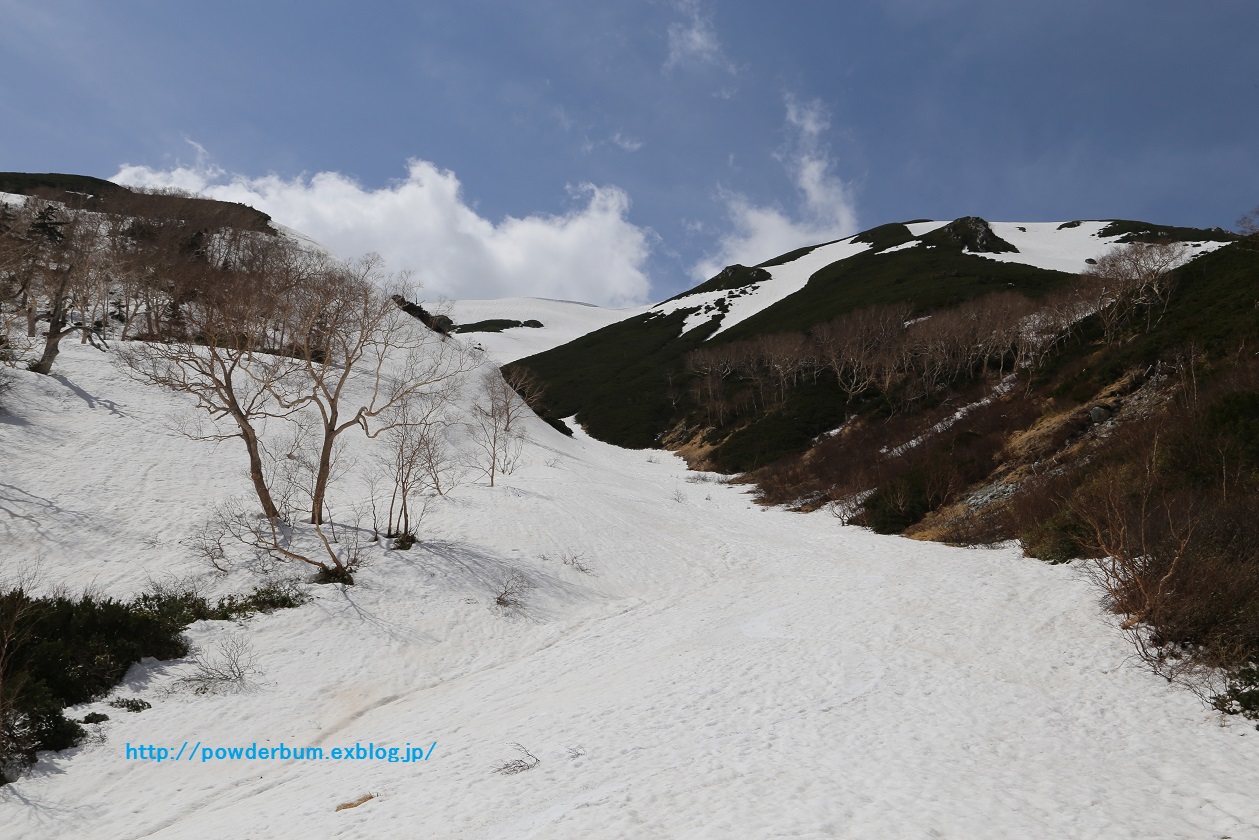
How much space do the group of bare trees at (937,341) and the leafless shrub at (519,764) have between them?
41749 mm

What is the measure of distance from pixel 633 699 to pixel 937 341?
49.0 meters

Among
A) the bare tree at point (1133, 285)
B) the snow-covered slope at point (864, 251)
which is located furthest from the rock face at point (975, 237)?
the bare tree at point (1133, 285)

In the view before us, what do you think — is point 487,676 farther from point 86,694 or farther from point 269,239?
point 269,239

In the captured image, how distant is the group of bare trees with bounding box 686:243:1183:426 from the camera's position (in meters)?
40.3

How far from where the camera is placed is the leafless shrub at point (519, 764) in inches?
301

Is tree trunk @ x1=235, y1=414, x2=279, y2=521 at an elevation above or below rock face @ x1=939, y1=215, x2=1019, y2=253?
below

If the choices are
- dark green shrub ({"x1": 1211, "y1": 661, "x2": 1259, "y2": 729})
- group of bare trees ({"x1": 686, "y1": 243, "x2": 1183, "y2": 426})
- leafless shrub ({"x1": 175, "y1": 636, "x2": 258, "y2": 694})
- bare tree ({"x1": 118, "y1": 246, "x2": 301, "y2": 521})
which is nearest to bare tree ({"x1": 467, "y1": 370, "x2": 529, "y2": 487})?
bare tree ({"x1": 118, "y1": 246, "x2": 301, "y2": 521})

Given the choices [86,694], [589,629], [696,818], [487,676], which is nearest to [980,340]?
[589,629]

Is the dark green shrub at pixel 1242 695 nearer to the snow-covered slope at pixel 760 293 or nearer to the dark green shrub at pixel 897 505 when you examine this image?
the dark green shrub at pixel 897 505

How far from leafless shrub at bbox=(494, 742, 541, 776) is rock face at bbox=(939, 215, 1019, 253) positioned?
11068 centimetres

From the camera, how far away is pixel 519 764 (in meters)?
7.77

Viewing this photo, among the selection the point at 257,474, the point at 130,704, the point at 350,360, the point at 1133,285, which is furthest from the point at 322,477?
the point at 1133,285

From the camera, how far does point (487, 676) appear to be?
13.4m

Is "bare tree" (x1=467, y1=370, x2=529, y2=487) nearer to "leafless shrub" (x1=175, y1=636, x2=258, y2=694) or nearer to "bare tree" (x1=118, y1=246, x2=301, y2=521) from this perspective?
"bare tree" (x1=118, y1=246, x2=301, y2=521)
